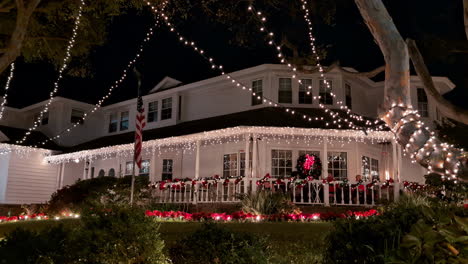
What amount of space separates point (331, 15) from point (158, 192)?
10.4 metres

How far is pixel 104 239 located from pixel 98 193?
1092cm

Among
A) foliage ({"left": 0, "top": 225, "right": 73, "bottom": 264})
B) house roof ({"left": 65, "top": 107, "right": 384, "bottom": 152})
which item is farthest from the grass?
house roof ({"left": 65, "top": 107, "right": 384, "bottom": 152})

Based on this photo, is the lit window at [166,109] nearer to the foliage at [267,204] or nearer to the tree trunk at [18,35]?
the foliage at [267,204]

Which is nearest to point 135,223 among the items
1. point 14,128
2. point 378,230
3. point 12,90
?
point 378,230

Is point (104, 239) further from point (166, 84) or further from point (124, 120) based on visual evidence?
point (124, 120)

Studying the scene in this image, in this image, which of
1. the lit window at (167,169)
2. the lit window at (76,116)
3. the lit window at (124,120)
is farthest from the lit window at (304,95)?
the lit window at (76,116)

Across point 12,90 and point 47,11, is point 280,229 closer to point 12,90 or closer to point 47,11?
point 47,11

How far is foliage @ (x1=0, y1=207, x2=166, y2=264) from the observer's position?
6020 mm

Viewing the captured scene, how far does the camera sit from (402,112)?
3820 mm

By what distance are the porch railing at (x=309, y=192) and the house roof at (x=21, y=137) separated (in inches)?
406

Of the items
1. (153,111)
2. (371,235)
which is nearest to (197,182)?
(153,111)

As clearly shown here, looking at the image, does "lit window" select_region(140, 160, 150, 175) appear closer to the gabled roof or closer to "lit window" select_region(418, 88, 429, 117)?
the gabled roof

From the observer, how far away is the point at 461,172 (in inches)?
124

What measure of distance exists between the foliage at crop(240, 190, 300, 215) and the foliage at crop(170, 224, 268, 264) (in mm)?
7536
